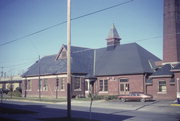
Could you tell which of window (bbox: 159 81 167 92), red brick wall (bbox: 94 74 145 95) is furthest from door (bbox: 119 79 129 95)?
window (bbox: 159 81 167 92)

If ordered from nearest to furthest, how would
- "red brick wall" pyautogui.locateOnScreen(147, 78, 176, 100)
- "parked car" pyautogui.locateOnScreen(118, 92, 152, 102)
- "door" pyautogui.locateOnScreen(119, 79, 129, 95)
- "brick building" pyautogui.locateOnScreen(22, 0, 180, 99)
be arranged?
"parked car" pyautogui.locateOnScreen(118, 92, 152, 102)
"red brick wall" pyautogui.locateOnScreen(147, 78, 176, 100)
"brick building" pyautogui.locateOnScreen(22, 0, 180, 99)
"door" pyautogui.locateOnScreen(119, 79, 129, 95)

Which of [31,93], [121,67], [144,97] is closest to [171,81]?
[144,97]

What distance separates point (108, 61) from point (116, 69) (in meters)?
4.05

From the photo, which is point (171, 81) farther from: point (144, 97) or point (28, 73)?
point (28, 73)

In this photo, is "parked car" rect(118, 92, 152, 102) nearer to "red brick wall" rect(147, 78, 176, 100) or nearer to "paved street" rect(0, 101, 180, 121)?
"red brick wall" rect(147, 78, 176, 100)

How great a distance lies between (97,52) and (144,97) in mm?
21018

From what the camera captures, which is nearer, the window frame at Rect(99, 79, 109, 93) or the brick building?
the brick building

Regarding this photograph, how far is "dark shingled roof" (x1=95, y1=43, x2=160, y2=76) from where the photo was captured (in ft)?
137

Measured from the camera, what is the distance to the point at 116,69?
144 feet

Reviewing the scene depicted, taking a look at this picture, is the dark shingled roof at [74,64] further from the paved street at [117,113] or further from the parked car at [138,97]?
the paved street at [117,113]

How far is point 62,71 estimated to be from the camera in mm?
46781

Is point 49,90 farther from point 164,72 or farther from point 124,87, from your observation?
point 164,72

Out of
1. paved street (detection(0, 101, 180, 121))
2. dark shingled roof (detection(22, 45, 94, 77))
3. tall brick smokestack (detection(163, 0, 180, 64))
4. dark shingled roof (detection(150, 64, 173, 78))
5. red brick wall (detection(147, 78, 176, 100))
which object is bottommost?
paved street (detection(0, 101, 180, 121))

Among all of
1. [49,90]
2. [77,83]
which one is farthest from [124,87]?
[49,90]
